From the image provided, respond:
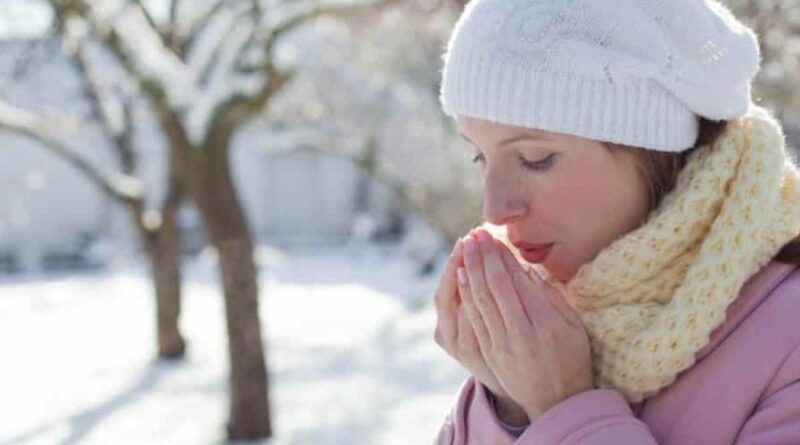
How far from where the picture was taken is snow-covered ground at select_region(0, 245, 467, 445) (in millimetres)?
7473

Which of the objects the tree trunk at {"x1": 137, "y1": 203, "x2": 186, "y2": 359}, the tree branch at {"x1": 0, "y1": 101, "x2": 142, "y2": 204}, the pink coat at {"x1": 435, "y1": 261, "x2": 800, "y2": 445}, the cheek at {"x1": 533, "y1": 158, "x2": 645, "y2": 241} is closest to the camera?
the pink coat at {"x1": 435, "y1": 261, "x2": 800, "y2": 445}

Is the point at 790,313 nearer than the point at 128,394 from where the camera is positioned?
Yes

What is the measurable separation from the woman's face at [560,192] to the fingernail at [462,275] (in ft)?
0.20

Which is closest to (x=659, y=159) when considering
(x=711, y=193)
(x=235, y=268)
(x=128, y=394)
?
(x=711, y=193)

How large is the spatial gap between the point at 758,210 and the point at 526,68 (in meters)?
0.28

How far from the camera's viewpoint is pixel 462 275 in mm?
1051

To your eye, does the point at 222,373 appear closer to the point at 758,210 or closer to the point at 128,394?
the point at 128,394

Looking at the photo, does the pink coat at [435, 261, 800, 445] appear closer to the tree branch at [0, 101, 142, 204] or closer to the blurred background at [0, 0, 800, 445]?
the blurred background at [0, 0, 800, 445]

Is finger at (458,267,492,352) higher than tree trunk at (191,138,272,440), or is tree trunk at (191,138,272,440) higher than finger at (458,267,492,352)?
finger at (458,267,492,352)

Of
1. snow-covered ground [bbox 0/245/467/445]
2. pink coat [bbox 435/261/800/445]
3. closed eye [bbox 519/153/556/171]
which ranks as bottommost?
snow-covered ground [bbox 0/245/467/445]

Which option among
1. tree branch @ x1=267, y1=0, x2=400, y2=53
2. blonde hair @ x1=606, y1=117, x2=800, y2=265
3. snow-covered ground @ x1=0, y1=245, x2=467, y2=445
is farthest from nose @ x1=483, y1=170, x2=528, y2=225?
tree branch @ x1=267, y1=0, x2=400, y2=53

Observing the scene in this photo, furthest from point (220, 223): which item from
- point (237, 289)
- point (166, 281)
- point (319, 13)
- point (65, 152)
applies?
point (166, 281)

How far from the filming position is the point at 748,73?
41.9 inches

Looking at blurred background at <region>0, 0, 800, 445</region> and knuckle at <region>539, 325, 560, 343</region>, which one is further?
blurred background at <region>0, 0, 800, 445</region>
